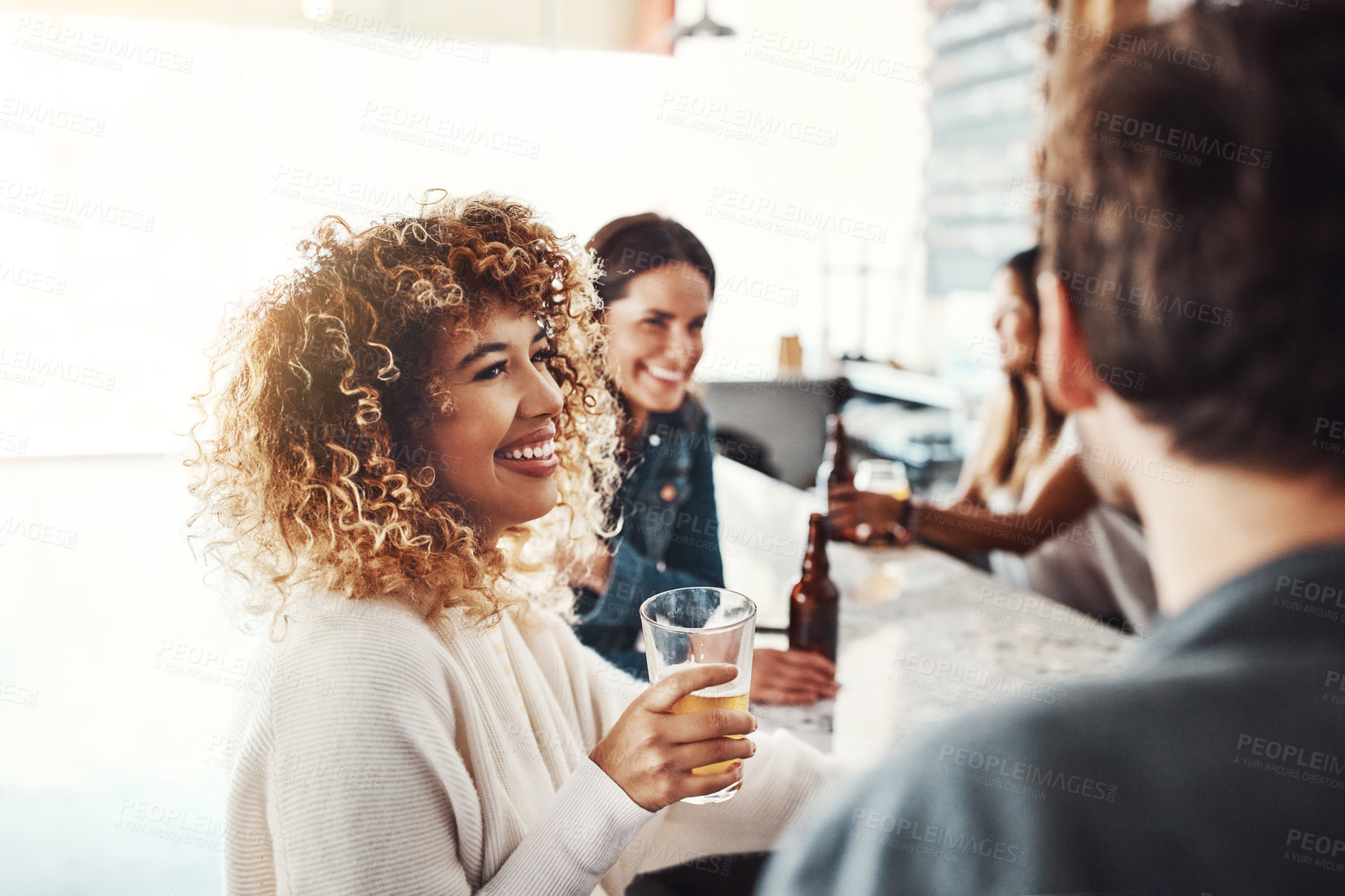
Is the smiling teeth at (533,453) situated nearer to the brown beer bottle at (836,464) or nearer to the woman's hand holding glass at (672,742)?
the woman's hand holding glass at (672,742)

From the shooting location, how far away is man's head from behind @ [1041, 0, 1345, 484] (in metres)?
0.48

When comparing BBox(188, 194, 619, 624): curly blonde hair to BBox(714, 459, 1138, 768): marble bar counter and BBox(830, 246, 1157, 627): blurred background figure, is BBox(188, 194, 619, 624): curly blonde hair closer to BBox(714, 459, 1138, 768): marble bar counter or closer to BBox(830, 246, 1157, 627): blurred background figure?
BBox(714, 459, 1138, 768): marble bar counter

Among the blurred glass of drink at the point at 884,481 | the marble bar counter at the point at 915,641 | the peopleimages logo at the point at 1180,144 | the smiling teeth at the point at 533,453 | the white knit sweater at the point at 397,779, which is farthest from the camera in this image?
the blurred glass of drink at the point at 884,481

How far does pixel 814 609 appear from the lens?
1120 millimetres

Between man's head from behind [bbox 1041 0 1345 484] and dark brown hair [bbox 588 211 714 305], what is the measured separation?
27.8 inches

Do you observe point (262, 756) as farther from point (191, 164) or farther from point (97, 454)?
point (191, 164)

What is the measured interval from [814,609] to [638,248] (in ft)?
1.90

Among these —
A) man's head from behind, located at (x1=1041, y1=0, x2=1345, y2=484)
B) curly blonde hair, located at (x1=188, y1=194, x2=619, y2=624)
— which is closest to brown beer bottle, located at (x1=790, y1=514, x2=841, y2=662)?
curly blonde hair, located at (x1=188, y1=194, x2=619, y2=624)

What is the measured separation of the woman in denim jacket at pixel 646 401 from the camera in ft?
3.53

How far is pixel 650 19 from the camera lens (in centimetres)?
296

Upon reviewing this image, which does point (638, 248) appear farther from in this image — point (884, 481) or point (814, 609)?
point (884, 481)

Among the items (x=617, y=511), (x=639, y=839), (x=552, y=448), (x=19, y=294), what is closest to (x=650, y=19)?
(x=19, y=294)

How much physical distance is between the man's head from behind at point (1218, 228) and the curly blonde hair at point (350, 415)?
19.4 inches

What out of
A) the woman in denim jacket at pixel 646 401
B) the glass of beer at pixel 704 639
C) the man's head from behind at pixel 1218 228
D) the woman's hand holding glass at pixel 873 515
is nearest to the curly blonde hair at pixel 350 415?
the glass of beer at pixel 704 639
